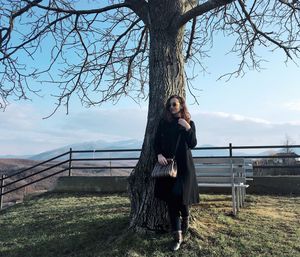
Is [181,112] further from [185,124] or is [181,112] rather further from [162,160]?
[162,160]

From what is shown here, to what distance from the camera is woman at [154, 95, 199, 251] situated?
5926mm

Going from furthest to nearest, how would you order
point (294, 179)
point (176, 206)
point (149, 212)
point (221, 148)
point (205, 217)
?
point (221, 148) < point (294, 179) < point (205, 217) < point (149, 212) < point (176, 206)

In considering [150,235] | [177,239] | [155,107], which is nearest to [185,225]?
[177,239]

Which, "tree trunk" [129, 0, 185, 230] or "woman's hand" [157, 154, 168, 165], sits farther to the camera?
"tree trunk" [129, 0, 185, 230]

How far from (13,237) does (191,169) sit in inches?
143

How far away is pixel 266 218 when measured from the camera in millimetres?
7266

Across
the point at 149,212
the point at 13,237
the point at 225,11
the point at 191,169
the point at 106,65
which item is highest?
the point at 225,11

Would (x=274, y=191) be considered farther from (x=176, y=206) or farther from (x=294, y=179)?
(x=176, y=206)

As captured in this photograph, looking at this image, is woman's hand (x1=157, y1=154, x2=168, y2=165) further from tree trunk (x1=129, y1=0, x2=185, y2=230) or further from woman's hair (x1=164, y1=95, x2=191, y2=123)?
tree trunk (x1=129, y1=0, x2=185, y2=230)

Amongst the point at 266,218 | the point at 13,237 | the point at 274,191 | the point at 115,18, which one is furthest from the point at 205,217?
the point at 115,18

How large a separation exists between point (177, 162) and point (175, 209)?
638 mm

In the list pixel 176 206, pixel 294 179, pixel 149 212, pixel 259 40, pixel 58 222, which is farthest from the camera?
pixel 294 179

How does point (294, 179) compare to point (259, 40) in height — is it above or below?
below

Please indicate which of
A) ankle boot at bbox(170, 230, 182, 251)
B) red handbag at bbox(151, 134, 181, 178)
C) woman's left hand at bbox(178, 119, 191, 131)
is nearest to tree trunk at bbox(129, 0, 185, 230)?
ankle boot at bbox(170, 230, 182, 251)
